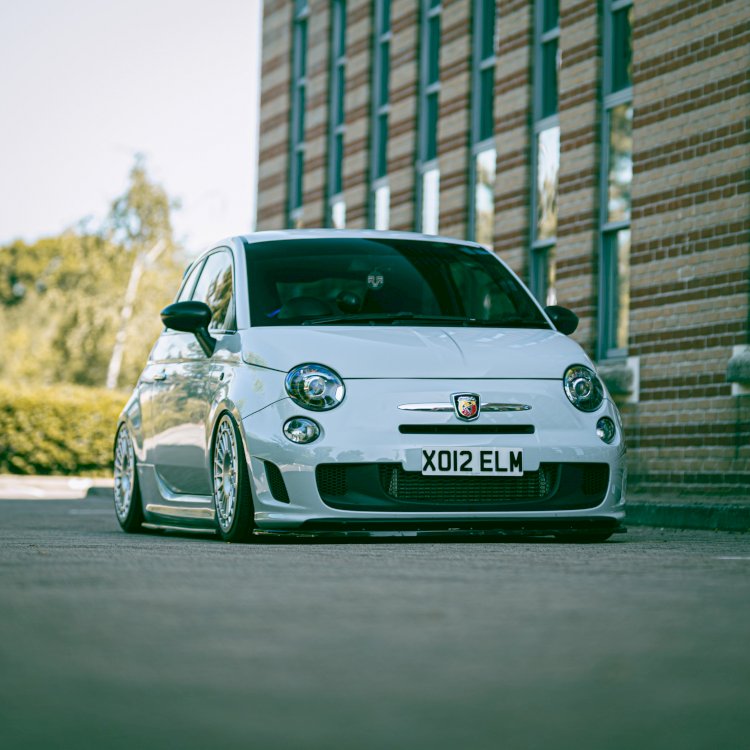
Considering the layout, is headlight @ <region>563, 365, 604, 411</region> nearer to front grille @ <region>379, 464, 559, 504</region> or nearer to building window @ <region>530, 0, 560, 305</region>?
front grille @ <region>379, 464, 559, 504</region>

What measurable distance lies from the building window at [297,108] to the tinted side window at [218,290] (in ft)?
48.1

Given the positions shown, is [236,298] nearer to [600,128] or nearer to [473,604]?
[473,604]

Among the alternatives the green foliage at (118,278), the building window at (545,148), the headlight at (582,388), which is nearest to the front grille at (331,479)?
the headlight at (582,388)

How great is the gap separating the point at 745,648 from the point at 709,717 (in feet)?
3.40

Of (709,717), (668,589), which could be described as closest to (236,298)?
(668,589)

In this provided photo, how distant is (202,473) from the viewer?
9.27 metres

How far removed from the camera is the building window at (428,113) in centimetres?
2058

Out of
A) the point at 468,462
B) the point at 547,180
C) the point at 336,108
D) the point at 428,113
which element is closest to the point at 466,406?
the point at 468,462

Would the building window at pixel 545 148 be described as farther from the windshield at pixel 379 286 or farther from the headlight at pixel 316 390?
the headlight at pixel 316 390

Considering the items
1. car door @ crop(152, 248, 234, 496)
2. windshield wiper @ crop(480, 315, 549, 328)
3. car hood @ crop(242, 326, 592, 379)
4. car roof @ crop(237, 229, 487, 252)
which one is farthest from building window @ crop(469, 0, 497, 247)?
car hood @ crop(242, 326, 592, 379)

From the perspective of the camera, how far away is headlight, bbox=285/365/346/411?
835 cm

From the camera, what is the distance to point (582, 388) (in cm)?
866

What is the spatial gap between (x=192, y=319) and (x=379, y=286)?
3.47 ft

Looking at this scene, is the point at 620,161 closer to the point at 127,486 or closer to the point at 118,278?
the point at 127,486
